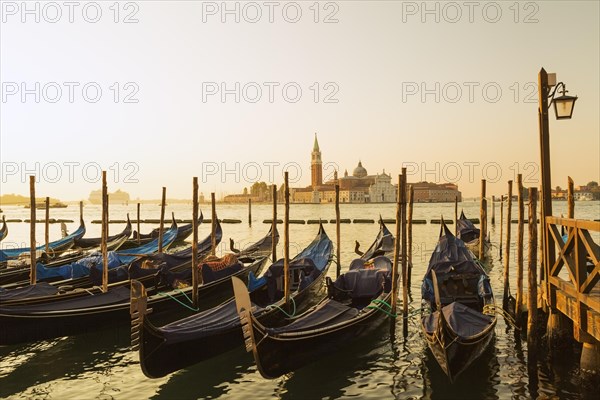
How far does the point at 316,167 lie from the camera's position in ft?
474

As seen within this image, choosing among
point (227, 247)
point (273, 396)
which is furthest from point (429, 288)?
point (227, 247)

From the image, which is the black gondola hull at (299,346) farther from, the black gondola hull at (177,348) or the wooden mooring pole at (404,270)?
the black gondola hull at (177,348)

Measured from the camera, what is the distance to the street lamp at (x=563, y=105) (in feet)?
21.4

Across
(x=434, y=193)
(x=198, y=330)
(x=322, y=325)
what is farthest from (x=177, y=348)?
(x=434, y=193)

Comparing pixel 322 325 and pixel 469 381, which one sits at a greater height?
pixel 322 325

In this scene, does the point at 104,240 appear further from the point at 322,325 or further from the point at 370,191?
the point at 370,191

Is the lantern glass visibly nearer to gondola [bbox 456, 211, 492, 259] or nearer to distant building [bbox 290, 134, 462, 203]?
gondola [bbox 456, 211, 492, 259]

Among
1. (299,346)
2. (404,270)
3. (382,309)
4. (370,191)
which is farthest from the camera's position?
(370,191)

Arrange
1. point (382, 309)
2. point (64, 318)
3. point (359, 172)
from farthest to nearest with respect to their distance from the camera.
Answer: point (359, 172)
point (382, 309)
point (64, 318)

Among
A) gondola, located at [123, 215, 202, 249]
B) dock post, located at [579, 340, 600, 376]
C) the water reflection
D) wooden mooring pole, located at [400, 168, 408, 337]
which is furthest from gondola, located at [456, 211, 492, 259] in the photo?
gondola, located at [123, 215, 202, 249]

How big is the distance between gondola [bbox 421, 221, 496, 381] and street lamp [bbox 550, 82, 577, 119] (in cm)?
276

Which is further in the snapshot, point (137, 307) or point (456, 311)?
point (456, 311)

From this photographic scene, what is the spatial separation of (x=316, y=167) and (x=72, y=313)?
137 metres

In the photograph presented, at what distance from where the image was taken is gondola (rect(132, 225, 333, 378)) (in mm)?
5996
